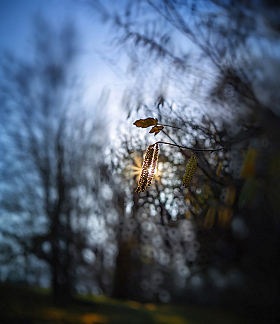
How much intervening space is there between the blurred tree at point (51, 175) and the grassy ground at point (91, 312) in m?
0.08

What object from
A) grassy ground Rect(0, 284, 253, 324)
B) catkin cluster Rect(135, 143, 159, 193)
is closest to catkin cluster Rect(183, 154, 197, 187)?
catkin cluster Rect(135, 143, 159, 193)

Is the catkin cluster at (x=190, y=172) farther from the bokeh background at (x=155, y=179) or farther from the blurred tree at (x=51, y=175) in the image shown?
the blurred tree at (x=51, y=175)

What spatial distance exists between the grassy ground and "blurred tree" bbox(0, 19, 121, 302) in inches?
3.0

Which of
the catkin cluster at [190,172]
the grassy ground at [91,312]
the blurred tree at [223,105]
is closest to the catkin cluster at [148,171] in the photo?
the catkin cluster at [190,172]

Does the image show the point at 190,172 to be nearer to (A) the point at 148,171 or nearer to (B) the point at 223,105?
(A) the point at 148,171

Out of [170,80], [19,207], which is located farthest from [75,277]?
[170,80]

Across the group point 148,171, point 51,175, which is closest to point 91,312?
point 51,175

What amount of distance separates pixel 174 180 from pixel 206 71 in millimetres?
377

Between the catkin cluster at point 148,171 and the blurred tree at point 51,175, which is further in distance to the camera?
the blurred tree at point 51,175

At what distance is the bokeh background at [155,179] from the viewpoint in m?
0.67

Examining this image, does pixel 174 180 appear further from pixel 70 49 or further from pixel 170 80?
pixel 70 49

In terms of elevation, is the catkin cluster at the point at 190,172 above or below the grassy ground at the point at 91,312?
Result: above

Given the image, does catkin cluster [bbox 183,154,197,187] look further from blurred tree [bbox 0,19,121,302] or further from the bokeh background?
blurred tree [bbox 0,19,121,302]

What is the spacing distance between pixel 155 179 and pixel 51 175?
2.96 ft
